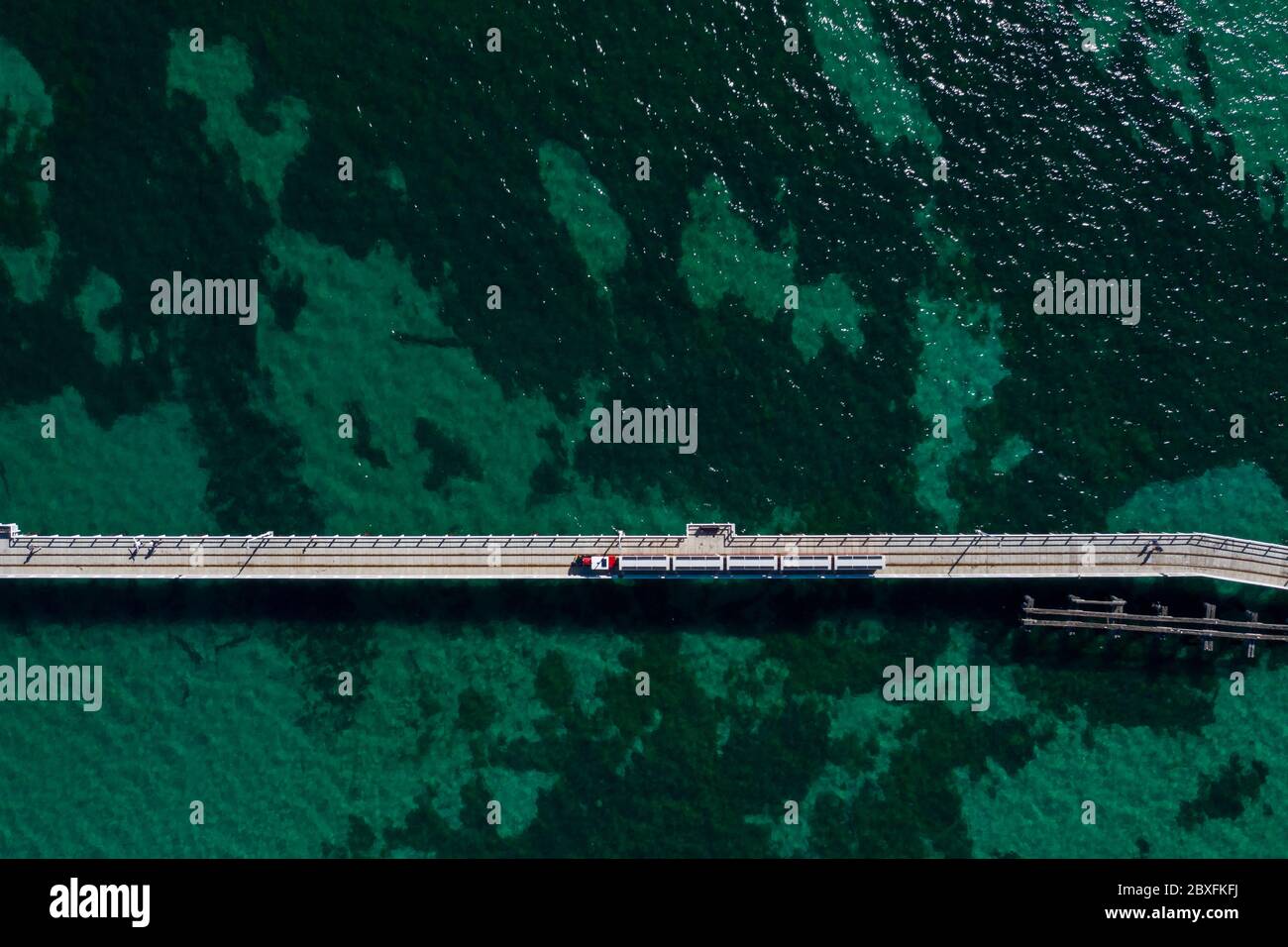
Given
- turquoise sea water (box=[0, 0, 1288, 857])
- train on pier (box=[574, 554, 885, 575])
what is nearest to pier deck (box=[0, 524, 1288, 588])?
train on pier (box=[574, 554, 885, 575])

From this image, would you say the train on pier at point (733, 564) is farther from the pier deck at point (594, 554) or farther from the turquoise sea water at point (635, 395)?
the turquoise sea water at point (635, 395)

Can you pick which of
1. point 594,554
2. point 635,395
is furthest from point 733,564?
point 635,395

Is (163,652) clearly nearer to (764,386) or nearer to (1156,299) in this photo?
(764,386)

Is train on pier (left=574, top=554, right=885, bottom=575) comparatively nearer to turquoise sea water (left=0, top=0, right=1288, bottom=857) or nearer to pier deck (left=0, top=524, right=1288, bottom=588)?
pier deck (left=0, top=524, right=1288, bottom=588)

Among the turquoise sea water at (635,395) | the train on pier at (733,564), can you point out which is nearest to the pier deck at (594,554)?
the train on pier at (733,564)

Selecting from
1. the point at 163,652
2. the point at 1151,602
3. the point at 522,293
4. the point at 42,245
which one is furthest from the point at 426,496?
the point at 1151,602

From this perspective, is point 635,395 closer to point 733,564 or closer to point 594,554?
point 594,554
